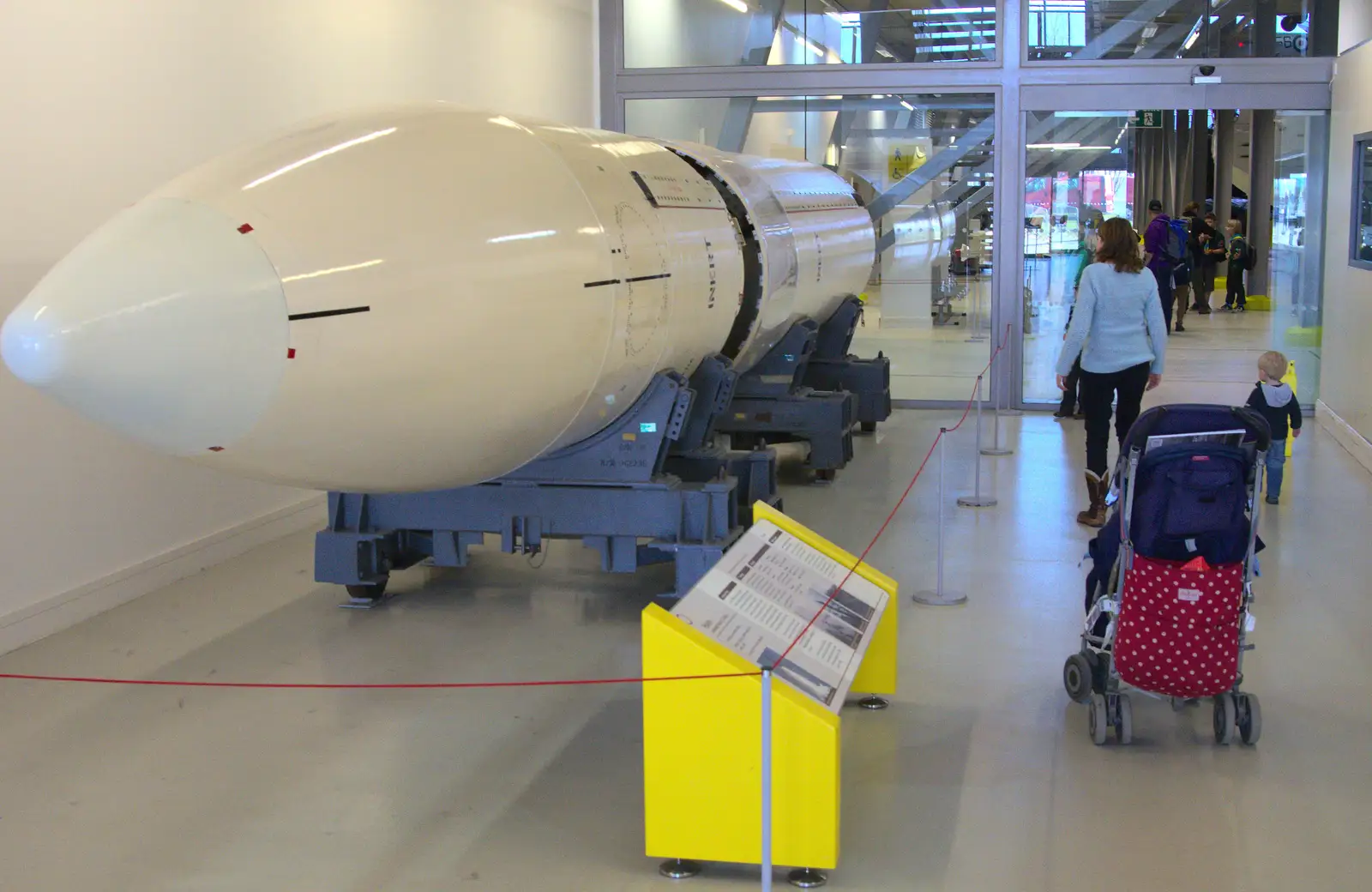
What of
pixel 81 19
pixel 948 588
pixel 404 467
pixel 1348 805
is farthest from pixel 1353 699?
pixel 81 19

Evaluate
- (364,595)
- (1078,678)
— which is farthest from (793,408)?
(1078,678)

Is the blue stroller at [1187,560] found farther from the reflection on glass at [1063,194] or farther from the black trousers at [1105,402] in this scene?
the reflection on glass at [1063,194]

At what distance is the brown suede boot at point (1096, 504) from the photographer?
6.94 metres

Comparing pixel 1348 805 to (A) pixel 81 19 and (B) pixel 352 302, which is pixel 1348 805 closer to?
(B) pixel 352 302

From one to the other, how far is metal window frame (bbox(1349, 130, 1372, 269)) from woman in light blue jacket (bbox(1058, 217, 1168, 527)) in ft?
9.64

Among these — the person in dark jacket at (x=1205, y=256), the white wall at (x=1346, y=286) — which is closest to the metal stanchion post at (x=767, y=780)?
the white wall at (x=1346, y=286)

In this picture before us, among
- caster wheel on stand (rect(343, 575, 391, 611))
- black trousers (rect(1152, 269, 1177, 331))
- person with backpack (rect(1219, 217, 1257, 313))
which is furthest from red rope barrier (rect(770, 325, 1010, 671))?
person with backpack (rect(1219, 217, 1257, 313))

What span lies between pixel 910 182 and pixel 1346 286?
3.46 meters

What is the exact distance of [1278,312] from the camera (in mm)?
10945

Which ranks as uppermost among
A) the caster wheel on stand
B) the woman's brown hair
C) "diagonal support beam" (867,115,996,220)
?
"diagonal support beam" (867,115,996,220)

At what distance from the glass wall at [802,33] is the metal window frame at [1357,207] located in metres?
2.87

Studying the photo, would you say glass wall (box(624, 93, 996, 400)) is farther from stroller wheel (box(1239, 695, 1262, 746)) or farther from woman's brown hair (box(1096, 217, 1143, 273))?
stroller wheel (box(1239, 695, 1262, 746))

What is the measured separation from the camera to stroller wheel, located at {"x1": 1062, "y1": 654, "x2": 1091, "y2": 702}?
437 cm

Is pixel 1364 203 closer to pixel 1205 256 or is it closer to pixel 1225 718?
pixel 1205 256
